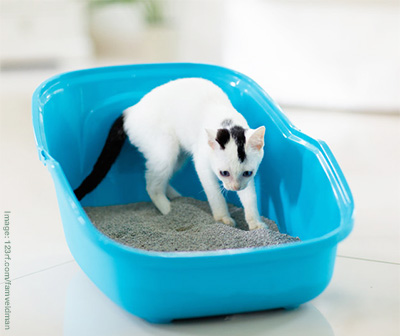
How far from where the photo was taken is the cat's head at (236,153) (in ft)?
4.51

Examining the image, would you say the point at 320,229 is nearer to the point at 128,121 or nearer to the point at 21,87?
the point at 128,121

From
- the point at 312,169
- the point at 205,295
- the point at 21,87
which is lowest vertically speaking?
the point at 21,87

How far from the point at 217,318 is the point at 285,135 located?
1.89 feet

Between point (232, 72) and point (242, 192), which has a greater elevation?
point (232, 72)

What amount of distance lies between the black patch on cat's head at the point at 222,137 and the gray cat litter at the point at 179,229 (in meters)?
0.22

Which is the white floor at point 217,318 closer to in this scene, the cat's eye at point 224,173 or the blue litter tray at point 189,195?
the blue litter tray at point 189,195

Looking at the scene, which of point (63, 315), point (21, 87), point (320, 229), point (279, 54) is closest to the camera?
point (63, 315)

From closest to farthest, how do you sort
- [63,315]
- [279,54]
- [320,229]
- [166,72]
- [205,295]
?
[205,295] < [63,315] < [320,229] < [166,72] < [279,54]

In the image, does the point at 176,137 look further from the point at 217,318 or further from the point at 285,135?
the point at 217,318

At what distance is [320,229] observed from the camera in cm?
135

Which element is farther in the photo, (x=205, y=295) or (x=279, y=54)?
(x=279, y=54)

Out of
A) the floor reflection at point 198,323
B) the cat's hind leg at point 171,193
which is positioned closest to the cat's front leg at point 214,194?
the cat's hind leg at point 171,193

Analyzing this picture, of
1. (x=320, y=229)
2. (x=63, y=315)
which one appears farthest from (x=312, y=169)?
(x=63, y=315)

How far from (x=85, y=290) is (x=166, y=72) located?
825mm
